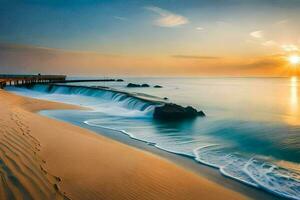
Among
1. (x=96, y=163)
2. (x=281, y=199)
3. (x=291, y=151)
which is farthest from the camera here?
(x=291, y=151)

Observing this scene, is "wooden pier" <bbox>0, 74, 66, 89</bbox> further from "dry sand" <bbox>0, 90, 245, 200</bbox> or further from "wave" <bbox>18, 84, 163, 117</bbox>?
"dry sand" <bbox>0, 90, 245, 200</bbox>

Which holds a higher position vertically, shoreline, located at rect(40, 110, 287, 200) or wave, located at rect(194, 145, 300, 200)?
shoreline, located at rect(40, 110, 287, 200)

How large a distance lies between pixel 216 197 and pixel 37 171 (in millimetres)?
3798

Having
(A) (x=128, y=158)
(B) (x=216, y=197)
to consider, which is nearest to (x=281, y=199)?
(B) (x=216, y=197)

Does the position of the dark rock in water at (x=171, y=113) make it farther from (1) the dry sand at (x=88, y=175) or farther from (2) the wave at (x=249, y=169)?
(1) the dry sand at (x=88, y=175)

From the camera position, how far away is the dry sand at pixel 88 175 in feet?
16.9

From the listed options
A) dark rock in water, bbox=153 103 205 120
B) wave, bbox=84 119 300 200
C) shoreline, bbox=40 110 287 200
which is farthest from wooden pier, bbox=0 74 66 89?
wave, bbox=84 119 300 200

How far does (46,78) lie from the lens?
6969 centimetres

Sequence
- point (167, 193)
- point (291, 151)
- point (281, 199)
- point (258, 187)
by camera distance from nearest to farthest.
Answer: point (167, 193) < point (281, 199) < point (258, 187) < point (291, 151)

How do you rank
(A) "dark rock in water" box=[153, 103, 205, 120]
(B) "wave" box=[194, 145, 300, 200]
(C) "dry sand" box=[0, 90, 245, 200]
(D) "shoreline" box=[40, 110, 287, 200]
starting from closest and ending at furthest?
(C) "dry sand" box=[0, 90, 245, 200] < (D) "shoreline" box=[40, 110, 287, 200] < (B) "wave" box=[194, 145, 300, 200] < (A) "dark rock in water" box=[153, 103, 205, 120]

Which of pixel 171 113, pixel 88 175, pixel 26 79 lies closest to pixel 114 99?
pixel 171 113

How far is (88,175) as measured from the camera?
20.3 ft

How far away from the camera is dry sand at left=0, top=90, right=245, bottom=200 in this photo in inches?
203

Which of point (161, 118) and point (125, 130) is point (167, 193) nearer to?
point (125, 130)
